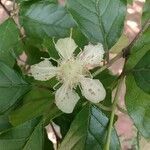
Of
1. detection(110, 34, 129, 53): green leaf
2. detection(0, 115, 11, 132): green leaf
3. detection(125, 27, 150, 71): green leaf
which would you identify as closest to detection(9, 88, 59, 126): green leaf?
detection(0, 115, 11, 132): green leaf

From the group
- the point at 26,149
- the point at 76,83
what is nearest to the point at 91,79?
the point at 76,83

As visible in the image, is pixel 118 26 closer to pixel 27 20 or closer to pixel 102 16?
pixel 102 16

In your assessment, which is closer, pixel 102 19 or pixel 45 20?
Answer: pixel 102 19

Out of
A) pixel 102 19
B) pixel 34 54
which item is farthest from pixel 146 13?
pixel 34 54

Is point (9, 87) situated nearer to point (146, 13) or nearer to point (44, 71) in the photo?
point (44, 71)

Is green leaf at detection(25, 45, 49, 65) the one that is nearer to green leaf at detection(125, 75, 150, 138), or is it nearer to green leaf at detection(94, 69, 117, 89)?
green leaf at detection(94, 69, 117, 89)

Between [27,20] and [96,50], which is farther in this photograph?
[27,20]
